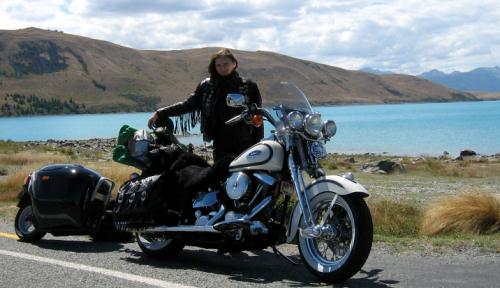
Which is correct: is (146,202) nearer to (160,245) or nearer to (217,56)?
(160,245)

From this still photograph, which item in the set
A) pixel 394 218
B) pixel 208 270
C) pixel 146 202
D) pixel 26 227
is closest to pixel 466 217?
pixel 394 218

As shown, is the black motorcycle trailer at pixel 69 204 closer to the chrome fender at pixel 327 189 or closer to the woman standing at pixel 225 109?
the woman standing at pixel 225 109

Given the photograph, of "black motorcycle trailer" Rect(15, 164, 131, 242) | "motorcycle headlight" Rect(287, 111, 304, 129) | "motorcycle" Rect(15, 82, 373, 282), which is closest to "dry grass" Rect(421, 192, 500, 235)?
"motorcycle" Rect(15, 82, 373, 282)

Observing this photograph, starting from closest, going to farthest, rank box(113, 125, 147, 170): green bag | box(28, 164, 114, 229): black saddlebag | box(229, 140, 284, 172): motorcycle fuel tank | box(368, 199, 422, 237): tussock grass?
box(229, 140, 284, 172): motorcycle fuel tank → box(113, 125, 147, 170): green bag → box(28, 164, 114, 229): black saddlebag → box(368, 199, 422, 237): tussock grass

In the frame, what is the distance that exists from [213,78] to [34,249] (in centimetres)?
265

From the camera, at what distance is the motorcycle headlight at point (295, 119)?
5801 millimetres

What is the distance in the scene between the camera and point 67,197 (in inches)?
307

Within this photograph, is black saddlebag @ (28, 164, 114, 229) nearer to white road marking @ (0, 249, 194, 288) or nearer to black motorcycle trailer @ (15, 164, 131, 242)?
black motorcycle trailer @ (15, 164, 131, 242)

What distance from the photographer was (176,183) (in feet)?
22.7

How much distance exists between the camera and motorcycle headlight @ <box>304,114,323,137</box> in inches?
225

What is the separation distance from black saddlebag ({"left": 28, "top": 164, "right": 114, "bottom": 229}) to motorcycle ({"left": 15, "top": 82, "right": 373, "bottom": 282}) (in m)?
0.49

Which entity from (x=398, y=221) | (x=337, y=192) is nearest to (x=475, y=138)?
(x=398, y=221)

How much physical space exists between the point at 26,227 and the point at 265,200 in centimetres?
362

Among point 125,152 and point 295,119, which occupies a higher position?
point 295,119
